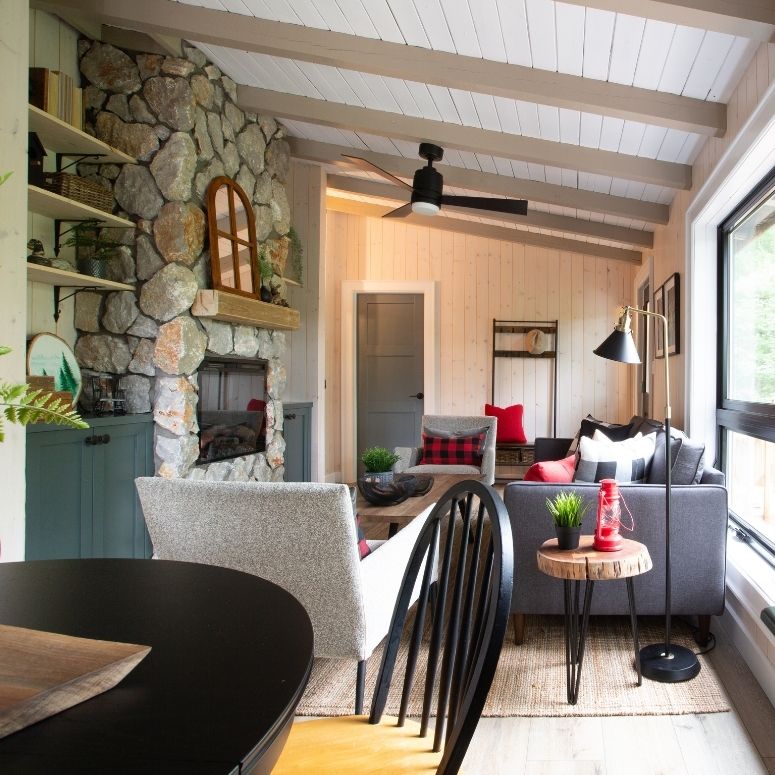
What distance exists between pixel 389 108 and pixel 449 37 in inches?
48.2

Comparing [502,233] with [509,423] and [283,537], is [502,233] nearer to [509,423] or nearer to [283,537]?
[509,423]

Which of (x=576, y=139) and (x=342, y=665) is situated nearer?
(x=342, y=665)

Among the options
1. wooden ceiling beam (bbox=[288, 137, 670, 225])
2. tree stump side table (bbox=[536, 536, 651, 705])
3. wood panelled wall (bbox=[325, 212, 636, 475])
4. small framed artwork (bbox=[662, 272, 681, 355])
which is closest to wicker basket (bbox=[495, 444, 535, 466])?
wood panelled wall (bbox=[325, 212, 636, 475])

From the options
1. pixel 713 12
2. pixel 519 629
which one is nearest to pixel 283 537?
pixel 519 629

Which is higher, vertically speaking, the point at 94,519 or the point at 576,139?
the point at 576,139

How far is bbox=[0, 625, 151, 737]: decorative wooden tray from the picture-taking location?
65 cm

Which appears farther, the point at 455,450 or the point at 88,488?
the point at 455,450

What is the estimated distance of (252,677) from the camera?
2.47ft

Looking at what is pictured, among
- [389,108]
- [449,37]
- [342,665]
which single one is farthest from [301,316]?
[342,665]

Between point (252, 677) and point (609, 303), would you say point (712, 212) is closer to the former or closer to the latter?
point (252, 677)

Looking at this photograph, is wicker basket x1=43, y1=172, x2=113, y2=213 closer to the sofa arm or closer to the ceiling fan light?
the ceiling fan light

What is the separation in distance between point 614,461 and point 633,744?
1303 millimetres

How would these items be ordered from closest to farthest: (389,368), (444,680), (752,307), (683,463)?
(444,680), (683,463), (752,307), (389,368)

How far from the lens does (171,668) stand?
78 cm
